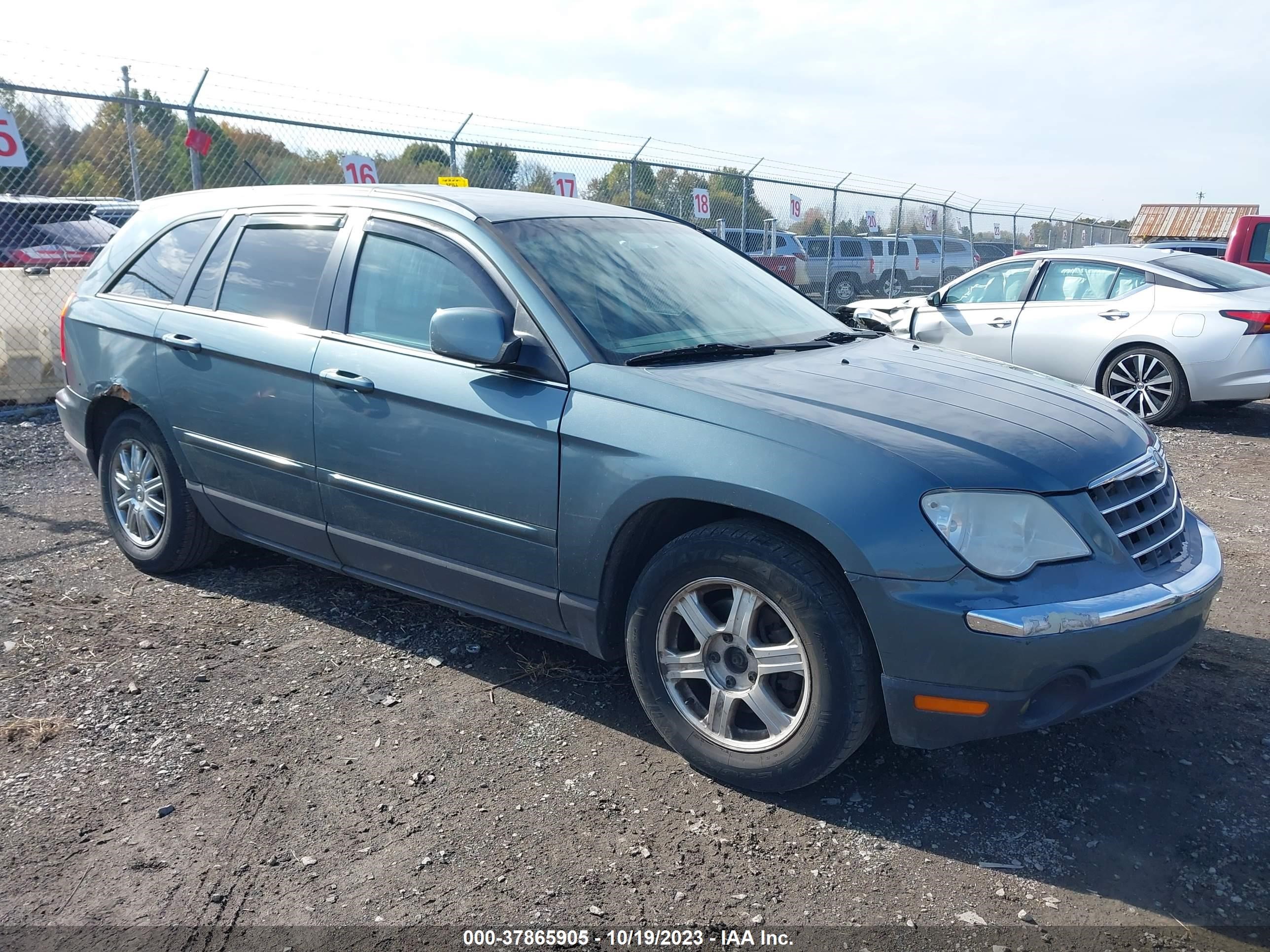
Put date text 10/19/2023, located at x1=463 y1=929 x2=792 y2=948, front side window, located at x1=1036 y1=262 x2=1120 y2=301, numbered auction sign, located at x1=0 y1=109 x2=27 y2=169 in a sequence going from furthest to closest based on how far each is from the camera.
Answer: front side window, located at x1=1036 y1=262 x2=1120 y2=301
numbered auction sign, located at x1=0 y1=109 x2=27 y2=169
date text 10/19/2023, located at x1=463 y1=929 x2=792 y2=948

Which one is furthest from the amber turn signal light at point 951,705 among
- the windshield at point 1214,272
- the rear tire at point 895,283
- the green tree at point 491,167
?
the rear tire at point 895,283

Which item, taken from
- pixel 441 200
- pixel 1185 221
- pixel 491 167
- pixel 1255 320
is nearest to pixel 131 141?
pixel 491 167

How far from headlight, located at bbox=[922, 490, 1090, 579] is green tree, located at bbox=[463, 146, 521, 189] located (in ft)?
32.3

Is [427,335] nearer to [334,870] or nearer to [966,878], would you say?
[334,870]

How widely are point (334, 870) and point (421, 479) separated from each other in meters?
1.39

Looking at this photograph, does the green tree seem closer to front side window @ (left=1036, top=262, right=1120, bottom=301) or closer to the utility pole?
the utility pole

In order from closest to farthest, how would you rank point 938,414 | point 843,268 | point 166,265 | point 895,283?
1. point 938,414
2. point 166,265
3. point 843,268
4. point 895,283

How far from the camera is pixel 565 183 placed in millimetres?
12789

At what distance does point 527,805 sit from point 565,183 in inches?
421

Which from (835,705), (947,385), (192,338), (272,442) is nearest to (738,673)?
(835,705)

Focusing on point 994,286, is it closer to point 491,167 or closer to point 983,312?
point 983,312

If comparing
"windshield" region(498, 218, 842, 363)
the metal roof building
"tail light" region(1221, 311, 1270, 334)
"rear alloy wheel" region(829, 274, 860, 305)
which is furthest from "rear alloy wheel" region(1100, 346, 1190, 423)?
the metal roof building

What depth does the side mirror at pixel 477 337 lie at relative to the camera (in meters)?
3.43

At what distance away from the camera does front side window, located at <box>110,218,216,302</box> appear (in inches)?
188
